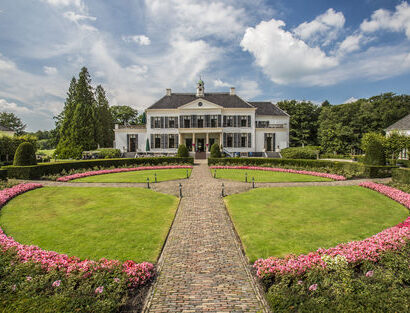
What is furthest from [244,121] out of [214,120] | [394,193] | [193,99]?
[394,193]

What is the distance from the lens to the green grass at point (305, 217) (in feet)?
26.1

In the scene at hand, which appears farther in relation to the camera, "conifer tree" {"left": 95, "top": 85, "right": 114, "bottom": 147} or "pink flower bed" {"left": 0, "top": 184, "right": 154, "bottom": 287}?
"conifer tree" {"left": 95, "top": 85, "right": 114, "bottom": 147}

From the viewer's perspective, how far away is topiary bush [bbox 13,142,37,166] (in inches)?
811

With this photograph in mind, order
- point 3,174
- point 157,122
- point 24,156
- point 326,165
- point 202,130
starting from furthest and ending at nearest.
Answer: point 157,122, point 202,130, point 326,165, point 24,156, point 3,174

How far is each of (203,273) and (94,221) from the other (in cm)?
633

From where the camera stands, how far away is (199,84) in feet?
146

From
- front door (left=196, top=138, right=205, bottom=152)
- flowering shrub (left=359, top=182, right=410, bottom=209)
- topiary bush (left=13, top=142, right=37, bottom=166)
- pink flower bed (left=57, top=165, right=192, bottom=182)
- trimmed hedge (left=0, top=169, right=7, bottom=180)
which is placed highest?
front door (left=196, top=138, right=205, bottom=152)

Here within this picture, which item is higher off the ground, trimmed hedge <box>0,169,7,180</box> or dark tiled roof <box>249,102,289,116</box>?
dark tiled roof <box>249,102,289,116</box>

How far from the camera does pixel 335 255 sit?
21.5ft

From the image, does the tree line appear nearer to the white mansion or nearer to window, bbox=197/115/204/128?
the white mansion

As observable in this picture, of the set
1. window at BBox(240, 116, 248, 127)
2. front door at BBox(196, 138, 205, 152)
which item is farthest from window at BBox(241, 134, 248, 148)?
front door at BBox(196, 138, 205, 152)

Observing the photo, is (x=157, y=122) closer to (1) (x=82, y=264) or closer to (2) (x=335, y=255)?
(1) (x=82, y=264)

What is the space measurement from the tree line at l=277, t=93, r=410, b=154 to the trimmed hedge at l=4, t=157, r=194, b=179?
38.5 metres

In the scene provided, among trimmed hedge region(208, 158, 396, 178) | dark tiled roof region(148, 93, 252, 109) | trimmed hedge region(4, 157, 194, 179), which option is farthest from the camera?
dark tiled roof region(148, 93, 252, 109)
